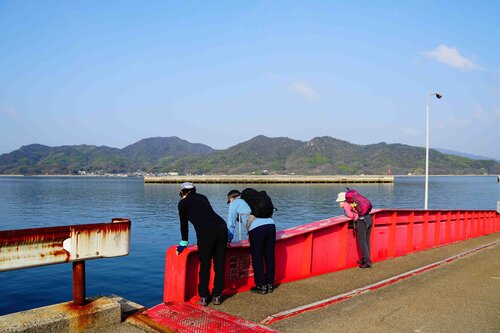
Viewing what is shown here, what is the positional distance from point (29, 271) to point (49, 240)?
15785 mm

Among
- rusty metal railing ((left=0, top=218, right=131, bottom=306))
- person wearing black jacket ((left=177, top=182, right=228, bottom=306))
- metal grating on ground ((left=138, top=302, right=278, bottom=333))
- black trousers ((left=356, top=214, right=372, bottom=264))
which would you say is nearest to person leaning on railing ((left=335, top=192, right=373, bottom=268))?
black trousers ((left=356, top=214, right=372, bottom=264))

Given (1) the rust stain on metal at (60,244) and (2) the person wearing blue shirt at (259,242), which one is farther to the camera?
(2) the person wearing blue shirt at (259,242)

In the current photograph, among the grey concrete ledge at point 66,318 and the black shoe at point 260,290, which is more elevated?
the grey concrete ledge at point 66,318

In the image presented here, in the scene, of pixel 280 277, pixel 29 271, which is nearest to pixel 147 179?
pixel 29 271

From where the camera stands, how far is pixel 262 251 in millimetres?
7547

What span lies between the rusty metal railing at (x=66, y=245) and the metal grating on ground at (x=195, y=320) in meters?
0.94

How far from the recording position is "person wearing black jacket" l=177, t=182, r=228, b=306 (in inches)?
259

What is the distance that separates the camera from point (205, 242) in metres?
6.55

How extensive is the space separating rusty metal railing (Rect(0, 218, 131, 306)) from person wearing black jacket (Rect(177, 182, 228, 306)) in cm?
117

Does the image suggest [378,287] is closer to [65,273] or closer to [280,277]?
[280,277]

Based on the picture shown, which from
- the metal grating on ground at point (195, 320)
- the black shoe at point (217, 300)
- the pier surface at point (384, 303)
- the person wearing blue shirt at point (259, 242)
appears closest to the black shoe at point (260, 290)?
the person wearing blue shirt at point (259, 242)

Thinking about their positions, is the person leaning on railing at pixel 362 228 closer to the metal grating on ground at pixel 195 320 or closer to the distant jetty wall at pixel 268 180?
the metal grating on ground at pixel 195 320

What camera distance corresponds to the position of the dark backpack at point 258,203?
7505 millimetres

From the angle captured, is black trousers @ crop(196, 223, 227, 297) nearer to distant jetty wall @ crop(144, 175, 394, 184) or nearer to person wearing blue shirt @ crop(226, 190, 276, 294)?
person wearing blue shirt @ crop(226, 190, 276, 294)
